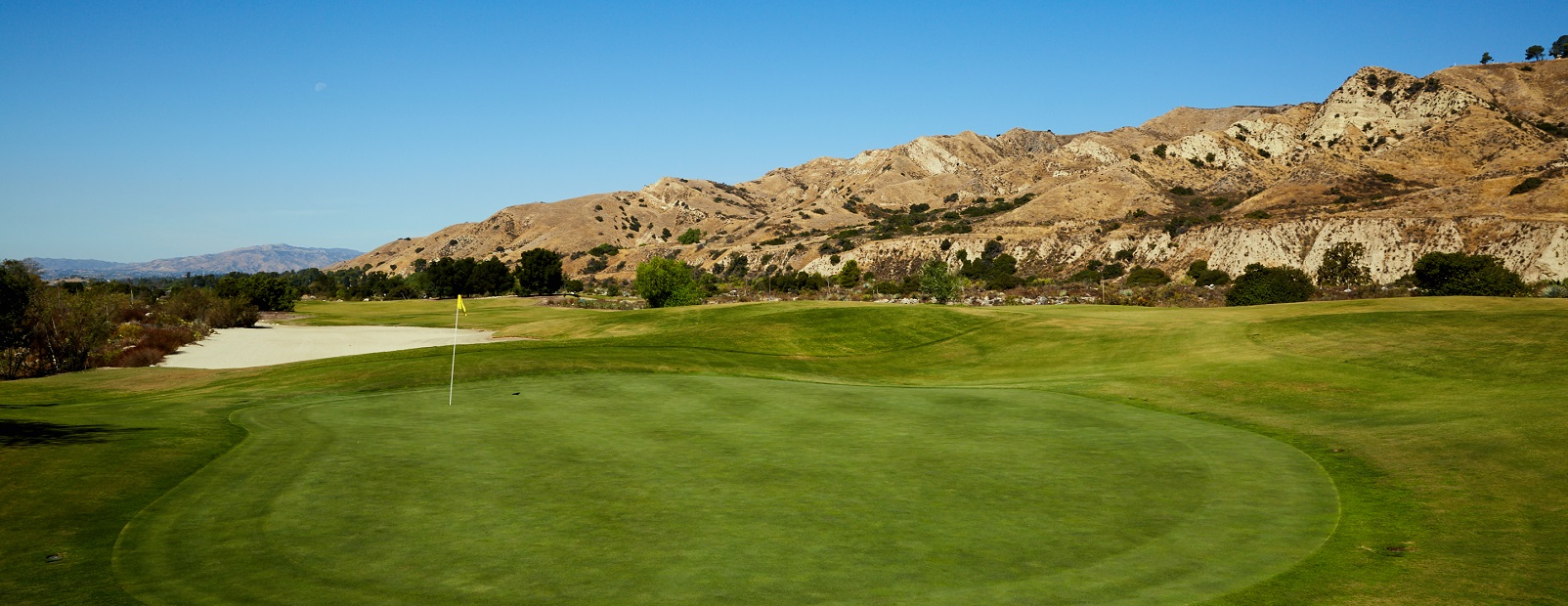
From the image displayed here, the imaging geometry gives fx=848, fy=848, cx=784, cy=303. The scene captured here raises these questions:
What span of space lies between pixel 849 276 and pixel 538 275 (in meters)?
46.4

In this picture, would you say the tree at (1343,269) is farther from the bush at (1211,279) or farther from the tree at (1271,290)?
the tree at (1271,290)

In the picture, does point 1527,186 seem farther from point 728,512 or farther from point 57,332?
point 57,332

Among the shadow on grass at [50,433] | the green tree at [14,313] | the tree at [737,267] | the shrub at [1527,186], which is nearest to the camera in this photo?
the shadow on grass at [50,433]

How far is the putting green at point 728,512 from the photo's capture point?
772 cm

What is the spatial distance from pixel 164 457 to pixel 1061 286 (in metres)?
85.6

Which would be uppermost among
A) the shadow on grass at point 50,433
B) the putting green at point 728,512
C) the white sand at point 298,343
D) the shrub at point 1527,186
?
the shrub at point 1527,186

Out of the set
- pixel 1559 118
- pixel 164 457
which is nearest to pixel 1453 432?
pixel 164 457

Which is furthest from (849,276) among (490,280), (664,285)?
(490,280)

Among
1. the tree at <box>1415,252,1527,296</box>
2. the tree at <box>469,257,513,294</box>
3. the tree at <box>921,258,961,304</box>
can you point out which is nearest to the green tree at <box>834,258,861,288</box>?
the tree at <box>921,258,961,304</box>

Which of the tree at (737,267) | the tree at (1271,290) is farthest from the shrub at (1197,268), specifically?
the tree at (737,267)

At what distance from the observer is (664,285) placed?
274 feet

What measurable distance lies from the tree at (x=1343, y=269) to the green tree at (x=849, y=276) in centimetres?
5303

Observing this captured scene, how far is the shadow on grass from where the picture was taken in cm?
1304

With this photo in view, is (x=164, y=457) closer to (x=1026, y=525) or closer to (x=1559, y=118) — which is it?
(x=1026, y=525)
